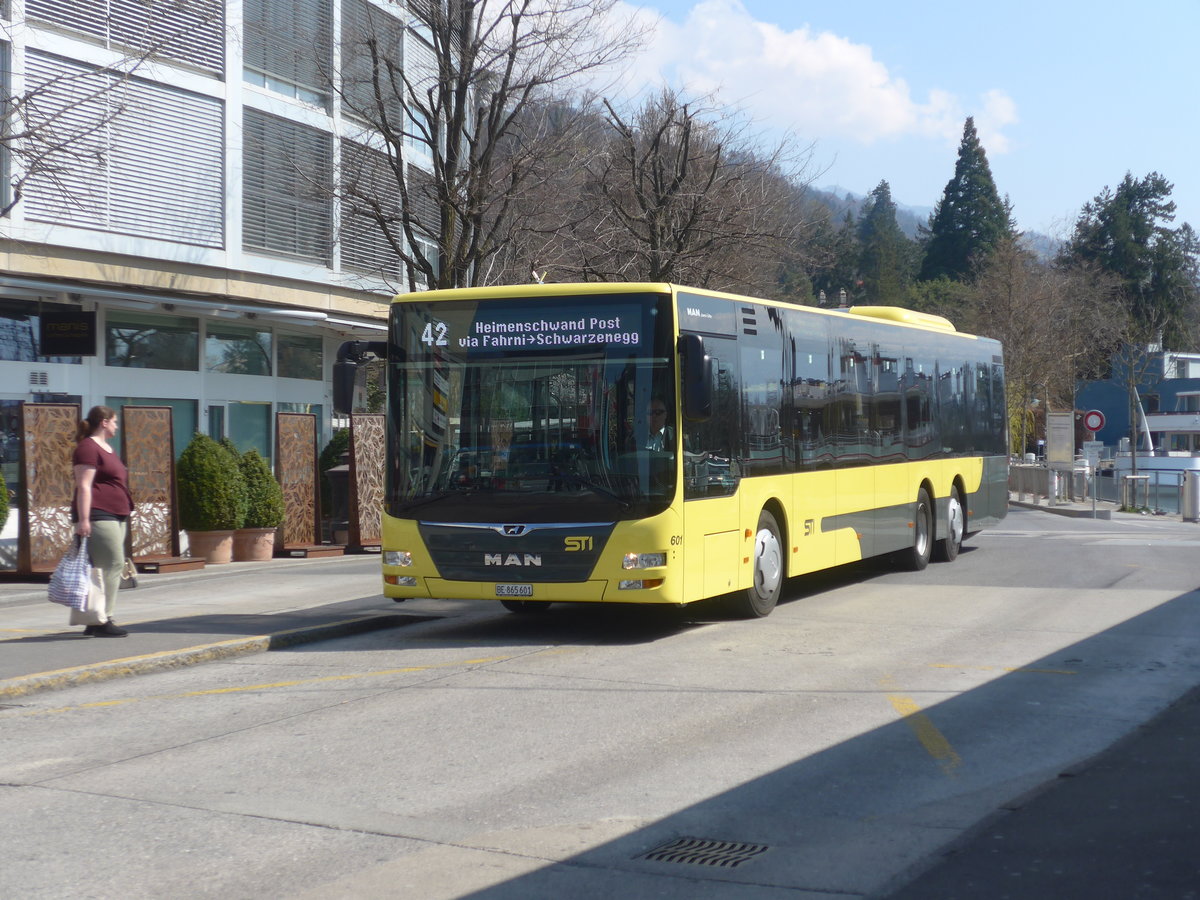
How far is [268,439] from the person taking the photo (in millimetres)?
25234

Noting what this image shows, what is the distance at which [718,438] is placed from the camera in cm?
1220

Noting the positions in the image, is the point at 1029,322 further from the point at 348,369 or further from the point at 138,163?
the point at 348,369

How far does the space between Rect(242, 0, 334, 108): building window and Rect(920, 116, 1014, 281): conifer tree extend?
9236 cm

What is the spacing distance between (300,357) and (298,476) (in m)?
5.72

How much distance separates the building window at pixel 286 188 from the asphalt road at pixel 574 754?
13.6m

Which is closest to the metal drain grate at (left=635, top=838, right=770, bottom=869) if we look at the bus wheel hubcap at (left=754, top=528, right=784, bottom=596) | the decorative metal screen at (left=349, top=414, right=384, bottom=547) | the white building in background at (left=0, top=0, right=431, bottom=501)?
the bus wheel hubcap at (left=754, top=528, right=784, bottom=596)

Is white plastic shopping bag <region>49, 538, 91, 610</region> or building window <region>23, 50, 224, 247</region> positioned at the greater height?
building window <region>23, 50, 224, 247</region>

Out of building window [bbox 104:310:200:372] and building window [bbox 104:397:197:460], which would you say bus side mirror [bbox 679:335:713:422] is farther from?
building window [bbox 104:397:197:460]

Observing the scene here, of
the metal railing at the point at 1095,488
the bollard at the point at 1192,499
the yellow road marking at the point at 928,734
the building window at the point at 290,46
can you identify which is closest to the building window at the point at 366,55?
the building window at the point at 290,46

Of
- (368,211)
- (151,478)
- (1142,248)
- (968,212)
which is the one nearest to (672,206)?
(368,211)

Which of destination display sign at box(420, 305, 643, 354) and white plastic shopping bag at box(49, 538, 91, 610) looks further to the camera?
destination display sign at box(420, 305, 643, 354)

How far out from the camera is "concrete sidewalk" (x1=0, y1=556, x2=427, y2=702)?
1037cm

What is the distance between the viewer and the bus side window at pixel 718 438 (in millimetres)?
11672

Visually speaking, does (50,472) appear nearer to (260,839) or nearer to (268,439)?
(268,439)
